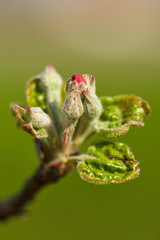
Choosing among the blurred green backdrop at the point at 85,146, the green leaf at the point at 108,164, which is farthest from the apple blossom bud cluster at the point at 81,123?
the blurred green backdrop at the point at 85,146

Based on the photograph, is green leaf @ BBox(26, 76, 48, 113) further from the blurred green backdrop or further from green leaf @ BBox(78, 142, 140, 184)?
the blurred green backdrop

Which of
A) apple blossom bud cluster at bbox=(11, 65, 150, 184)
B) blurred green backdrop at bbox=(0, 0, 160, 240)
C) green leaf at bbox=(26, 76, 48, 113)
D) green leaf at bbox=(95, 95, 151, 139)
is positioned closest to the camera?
apple blossom bud cluster at bbox=(11, 65, 150, 184)

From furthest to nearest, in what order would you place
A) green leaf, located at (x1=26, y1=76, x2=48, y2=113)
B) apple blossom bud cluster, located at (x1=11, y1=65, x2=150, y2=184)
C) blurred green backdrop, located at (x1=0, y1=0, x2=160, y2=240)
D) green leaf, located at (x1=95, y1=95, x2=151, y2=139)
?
blurred green backdrop, located at (x1=0, y1=0, x2=160, y2=240) → green leaf, located at (x1=26, y1=76, x2=48, y2=113) → green leaf, located at (x1=95, y1=95, x2=151, y2=139) → apple blossom bud cluster, located at (x1=11, y1=65, x2=150, y2=184)
